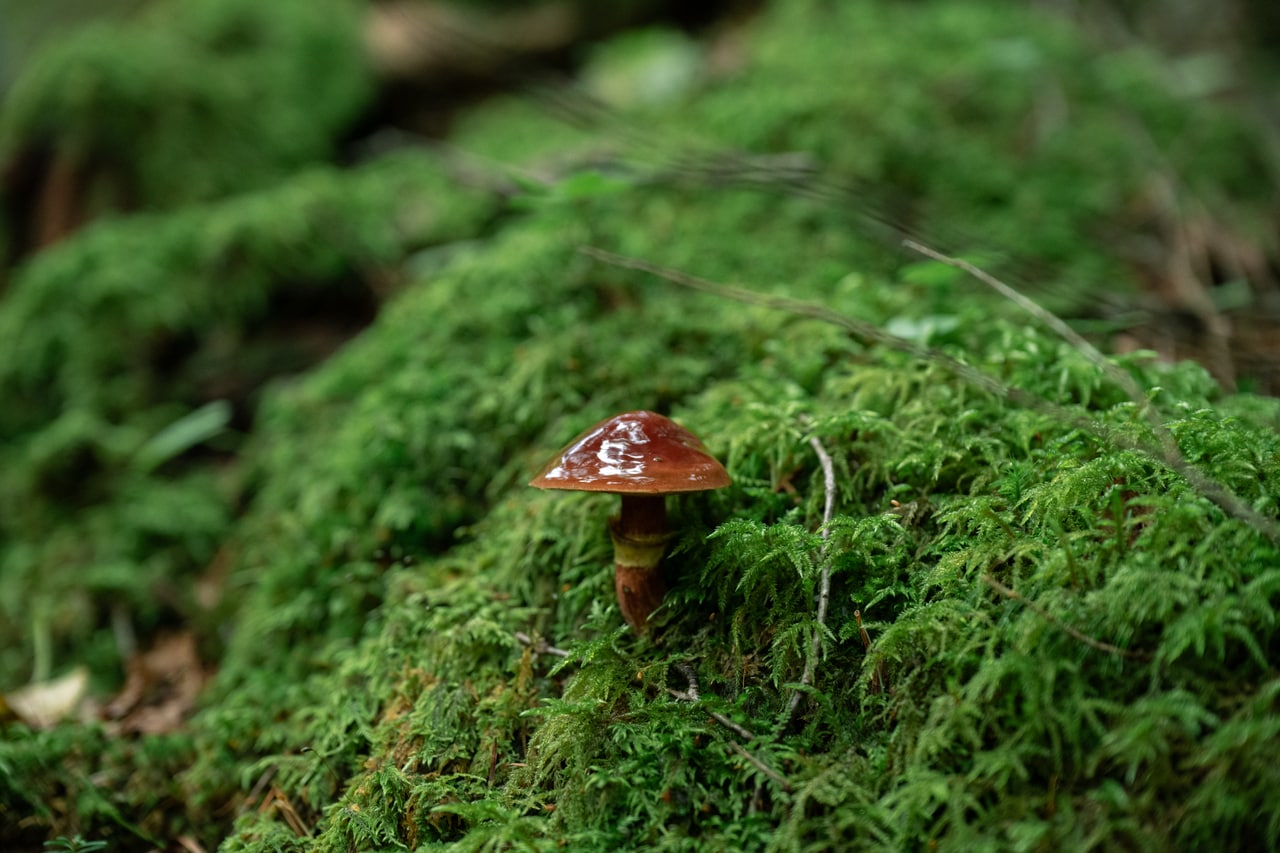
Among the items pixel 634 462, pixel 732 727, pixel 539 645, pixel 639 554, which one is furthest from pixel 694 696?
pixel 634 462

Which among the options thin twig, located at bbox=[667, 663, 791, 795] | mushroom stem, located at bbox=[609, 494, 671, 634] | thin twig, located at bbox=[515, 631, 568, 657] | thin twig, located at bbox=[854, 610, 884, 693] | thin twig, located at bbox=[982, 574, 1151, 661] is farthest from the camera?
thin twig, located at bbox=[515, 631, 568, 657]

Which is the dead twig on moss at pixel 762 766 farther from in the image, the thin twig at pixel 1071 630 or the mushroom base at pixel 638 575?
the thin twig at pixel 1071 630

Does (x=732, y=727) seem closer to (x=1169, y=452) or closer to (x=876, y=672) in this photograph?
(x=876, y=672)

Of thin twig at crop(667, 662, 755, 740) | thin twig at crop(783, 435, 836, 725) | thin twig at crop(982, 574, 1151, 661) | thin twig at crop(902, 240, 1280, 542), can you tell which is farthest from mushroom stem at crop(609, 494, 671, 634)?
thin twig at crop(902, 240, 1280, 542)

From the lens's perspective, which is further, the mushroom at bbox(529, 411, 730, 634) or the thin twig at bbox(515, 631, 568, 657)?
the thin twig at bbox(515, 631, 568, 657)

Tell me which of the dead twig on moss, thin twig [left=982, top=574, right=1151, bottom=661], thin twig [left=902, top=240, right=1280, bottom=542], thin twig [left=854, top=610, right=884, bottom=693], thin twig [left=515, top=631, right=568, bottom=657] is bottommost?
thin twig [left=515, top=631, right=568, bottom=657]

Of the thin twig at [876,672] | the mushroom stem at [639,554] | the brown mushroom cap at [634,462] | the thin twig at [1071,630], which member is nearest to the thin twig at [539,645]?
the mushroom stem at [639,554]

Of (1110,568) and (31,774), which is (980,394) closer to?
(1110,568)

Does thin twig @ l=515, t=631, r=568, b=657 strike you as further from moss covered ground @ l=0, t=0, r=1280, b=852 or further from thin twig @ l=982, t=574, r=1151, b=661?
thin twig @ l=982, t=574, r=1151, b=661
